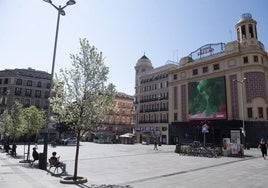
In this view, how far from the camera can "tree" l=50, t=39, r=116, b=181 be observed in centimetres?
1168

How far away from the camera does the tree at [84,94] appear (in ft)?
38.3

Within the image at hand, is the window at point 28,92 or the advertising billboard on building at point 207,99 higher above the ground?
the window at point 28,92

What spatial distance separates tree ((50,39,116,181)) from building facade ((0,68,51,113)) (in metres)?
56.8

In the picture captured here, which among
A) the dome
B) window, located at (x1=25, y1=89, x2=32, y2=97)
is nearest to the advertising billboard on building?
the dome

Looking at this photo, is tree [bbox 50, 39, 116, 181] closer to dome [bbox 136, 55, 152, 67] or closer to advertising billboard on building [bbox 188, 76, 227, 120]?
advertising billboard on building [bbox 188, 76, 227, 120]

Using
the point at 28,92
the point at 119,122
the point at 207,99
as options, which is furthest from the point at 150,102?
the point at 28,92

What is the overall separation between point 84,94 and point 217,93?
3839cm

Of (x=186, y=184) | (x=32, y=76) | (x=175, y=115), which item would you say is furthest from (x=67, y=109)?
(x=32, y=76)

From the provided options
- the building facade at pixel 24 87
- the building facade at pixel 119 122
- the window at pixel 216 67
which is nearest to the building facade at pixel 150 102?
the building facade at pixel 119 122

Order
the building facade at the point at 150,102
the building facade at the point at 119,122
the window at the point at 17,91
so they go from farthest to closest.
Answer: the building facade at the point at 119,122 < the window at the point at 17,91 < the building facade at the point at 150,102

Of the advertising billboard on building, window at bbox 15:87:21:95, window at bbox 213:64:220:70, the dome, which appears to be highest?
the dome

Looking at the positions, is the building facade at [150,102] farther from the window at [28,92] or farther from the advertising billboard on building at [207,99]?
the window at [28,92]

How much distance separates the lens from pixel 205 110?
152ft

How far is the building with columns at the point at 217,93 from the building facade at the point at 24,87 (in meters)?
34.8
